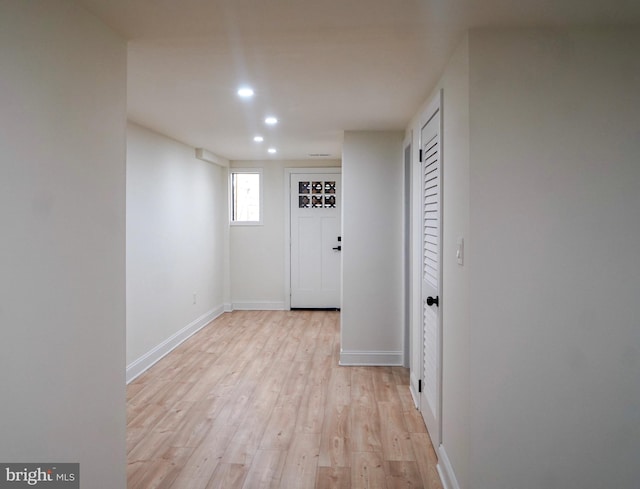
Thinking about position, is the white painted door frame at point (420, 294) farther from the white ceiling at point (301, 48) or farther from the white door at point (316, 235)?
the white door at point (316, 235)

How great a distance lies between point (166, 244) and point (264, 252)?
241 centimetres

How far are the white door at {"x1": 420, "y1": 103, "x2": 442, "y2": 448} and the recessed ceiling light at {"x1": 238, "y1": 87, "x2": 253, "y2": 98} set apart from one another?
1.21 m

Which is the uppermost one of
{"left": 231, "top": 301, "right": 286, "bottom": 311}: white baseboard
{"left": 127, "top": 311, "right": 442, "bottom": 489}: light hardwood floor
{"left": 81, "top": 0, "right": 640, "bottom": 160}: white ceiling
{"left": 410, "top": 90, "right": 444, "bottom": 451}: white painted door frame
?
{"left": 81, "top": 0, "right": 640, "bottom": 160}: white ceiling

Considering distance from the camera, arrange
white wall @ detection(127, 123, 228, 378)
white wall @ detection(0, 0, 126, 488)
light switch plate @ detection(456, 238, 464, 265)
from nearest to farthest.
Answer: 1. white wall @ detection(0, 0, 126, 488)
2. light switch plate @ detection(456, 238, 464, 265)
3. white wall @ detection(127, 123, 228, 378)

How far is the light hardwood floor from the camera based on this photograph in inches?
99.0

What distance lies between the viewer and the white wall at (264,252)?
6.97 metres

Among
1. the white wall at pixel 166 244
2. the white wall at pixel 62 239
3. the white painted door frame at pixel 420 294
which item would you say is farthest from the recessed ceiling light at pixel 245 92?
the white wall at pixel 166 244

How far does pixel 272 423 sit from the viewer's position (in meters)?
3.17

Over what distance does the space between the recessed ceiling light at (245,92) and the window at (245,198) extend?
3963 millimetres

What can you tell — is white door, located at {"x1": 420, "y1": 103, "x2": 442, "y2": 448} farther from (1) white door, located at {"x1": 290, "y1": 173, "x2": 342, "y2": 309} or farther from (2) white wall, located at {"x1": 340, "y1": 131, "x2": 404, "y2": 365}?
(1) white door, located at {"x1": 290, "y1": 173, "x2": 342, "y2": 309}

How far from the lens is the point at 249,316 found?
261 inches

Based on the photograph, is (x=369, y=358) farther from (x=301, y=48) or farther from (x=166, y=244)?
(x=301, y=48)

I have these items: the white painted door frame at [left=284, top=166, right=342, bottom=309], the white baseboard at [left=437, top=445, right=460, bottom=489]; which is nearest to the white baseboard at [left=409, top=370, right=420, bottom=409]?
the white baseboard at [left=437, top=445, right=460, bottom=489]

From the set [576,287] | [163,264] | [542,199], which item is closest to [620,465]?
[576,287]
